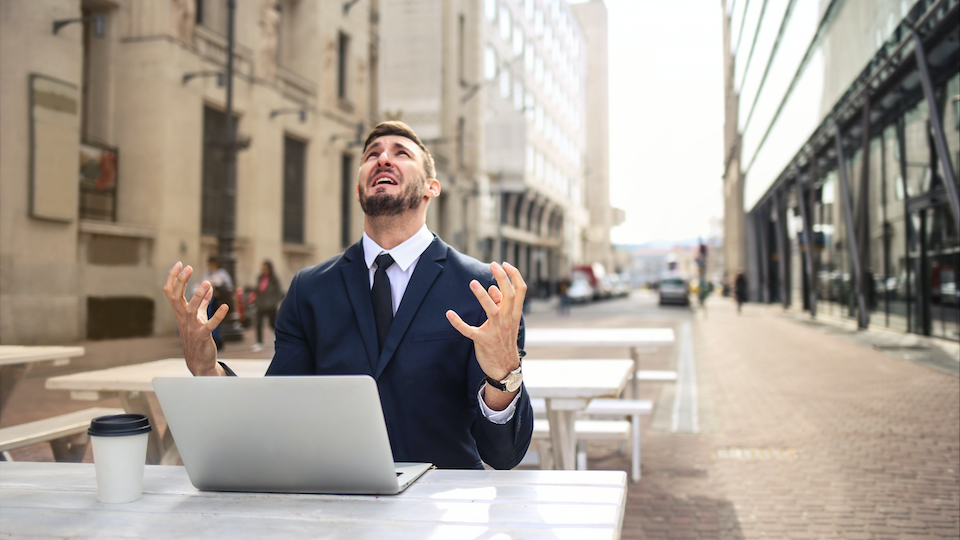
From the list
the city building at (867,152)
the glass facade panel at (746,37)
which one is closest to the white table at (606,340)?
the city building at (867,152)

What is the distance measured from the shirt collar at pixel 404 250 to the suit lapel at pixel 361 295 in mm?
25

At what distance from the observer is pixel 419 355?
Result: 7.19 ft

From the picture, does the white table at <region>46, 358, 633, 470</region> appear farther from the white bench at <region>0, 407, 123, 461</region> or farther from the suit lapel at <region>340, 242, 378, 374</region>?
the suit lapel at <region>340, 242, 378, 374</region>

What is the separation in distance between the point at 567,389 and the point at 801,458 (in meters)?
3.00

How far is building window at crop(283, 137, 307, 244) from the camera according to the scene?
74.9 ft

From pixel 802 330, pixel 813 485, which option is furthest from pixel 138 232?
pixel 802 330

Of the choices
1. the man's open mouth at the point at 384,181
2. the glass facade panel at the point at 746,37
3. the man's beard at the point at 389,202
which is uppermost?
the glass facade panel at the point at 746,37

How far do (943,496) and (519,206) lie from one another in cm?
4877

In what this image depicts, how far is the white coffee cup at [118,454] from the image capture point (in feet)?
5.00

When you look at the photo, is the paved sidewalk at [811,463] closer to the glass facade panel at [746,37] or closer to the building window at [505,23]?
the glass facade panel at [746,37]

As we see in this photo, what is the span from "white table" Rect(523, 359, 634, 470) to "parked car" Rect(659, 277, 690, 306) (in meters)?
37.1

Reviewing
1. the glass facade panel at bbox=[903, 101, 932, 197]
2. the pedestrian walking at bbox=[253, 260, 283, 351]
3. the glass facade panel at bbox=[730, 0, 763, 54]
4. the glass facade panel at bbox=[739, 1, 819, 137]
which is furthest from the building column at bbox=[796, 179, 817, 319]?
the pedestrian walking at bbox=[253, 260, 283, 351]

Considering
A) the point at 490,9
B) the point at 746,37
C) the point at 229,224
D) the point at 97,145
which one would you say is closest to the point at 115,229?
the point at 97,145

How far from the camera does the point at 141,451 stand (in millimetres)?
1574
